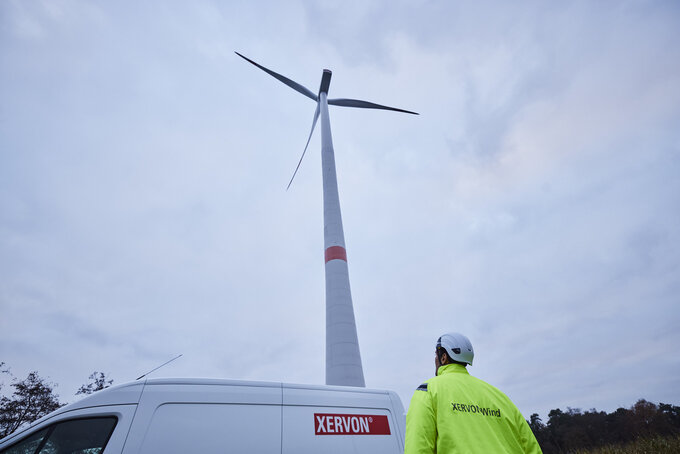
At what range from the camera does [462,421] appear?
2.63m

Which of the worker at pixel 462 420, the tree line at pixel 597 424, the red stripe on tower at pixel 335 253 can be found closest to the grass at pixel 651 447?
the worker at pixel 462 420

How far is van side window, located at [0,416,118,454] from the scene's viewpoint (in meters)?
4.24

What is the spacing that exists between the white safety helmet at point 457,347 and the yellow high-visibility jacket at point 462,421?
160 millimetres

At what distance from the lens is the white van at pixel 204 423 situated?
427 centimetres

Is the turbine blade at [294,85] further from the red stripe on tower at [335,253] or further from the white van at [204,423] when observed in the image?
the white van at [204,423]

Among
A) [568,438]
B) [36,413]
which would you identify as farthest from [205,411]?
[568,438]

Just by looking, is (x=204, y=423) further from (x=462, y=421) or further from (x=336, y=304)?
(x=336, y=304)

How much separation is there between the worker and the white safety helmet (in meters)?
0.08

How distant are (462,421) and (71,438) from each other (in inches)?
175

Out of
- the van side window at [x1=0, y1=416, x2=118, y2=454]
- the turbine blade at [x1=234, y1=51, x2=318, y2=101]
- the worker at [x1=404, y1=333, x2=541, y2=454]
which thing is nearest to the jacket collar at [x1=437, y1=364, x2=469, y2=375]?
the worker at [x1=404, y1=333, x2=541, y2=454]

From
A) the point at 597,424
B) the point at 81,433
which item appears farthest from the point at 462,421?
the point at 597,424

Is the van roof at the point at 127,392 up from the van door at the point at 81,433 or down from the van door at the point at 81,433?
up

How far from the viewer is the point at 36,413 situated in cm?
2783

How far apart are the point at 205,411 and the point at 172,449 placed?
19.7 inches
